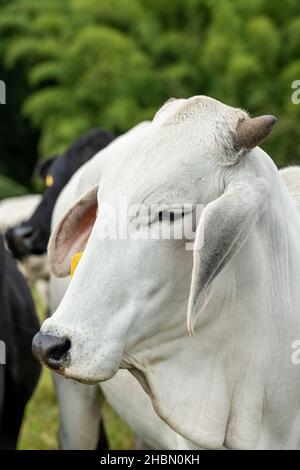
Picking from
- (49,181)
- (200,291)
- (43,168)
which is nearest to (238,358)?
(200,291)

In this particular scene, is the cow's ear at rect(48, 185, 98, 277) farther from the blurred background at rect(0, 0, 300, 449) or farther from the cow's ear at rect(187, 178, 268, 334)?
the blurred background at rect(0, 0, 300, 449)

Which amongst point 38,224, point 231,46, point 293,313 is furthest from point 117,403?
point 231,46

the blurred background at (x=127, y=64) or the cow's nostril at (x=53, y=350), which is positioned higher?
the blurred background at (x=127, y=64)

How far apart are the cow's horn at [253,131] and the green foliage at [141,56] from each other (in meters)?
10.7

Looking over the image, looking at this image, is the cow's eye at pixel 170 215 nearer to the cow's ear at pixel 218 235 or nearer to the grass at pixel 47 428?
the cow's ear at pixel 218 235

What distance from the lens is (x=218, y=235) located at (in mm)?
2080

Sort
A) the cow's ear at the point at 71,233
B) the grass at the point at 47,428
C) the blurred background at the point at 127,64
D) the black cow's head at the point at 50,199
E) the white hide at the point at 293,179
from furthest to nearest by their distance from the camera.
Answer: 1. the blurred background at the point at 127,64
2. the grass at the point at 47,428
3. the black cow's head at the point at 50,199
4. the white hide at the point at 293,179
5. the cow's ear at the point at 71,233

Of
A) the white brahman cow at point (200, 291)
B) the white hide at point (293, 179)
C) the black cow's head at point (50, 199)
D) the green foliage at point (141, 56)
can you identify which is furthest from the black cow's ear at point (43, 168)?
the green foliage at point (141, 56)

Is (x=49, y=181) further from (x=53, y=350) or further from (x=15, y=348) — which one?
(x=53, y=350)

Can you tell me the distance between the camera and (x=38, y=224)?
453cm

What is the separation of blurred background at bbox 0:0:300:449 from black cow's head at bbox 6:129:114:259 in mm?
7885

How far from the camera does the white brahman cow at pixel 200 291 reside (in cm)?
209
